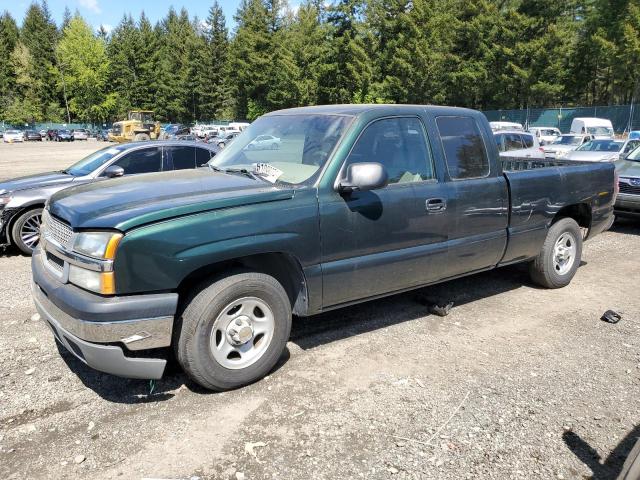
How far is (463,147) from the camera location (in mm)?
4684

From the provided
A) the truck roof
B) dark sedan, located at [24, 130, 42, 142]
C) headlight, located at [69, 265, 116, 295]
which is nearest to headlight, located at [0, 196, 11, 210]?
the truck roof

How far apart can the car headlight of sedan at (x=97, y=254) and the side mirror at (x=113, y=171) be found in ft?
14.7

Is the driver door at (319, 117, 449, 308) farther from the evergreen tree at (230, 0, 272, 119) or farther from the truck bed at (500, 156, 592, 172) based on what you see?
the evergreen tree at (230, 0, 272, 119)

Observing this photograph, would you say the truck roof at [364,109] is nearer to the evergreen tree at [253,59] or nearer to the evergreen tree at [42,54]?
the evergreen tree at [253,59]

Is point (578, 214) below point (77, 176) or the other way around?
below

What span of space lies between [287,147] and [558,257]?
11.8 ft

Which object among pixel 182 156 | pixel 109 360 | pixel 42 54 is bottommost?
pixel 109 360

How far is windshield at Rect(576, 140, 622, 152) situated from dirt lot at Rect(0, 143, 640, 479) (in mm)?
13235

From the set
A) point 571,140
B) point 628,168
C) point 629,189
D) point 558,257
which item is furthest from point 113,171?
point 571,140

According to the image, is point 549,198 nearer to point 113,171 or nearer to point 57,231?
point 57,231

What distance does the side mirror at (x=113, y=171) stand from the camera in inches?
286

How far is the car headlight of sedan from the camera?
2943 mm

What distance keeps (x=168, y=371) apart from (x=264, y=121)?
2.36 metres

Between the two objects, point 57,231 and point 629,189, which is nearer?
point 57,231
